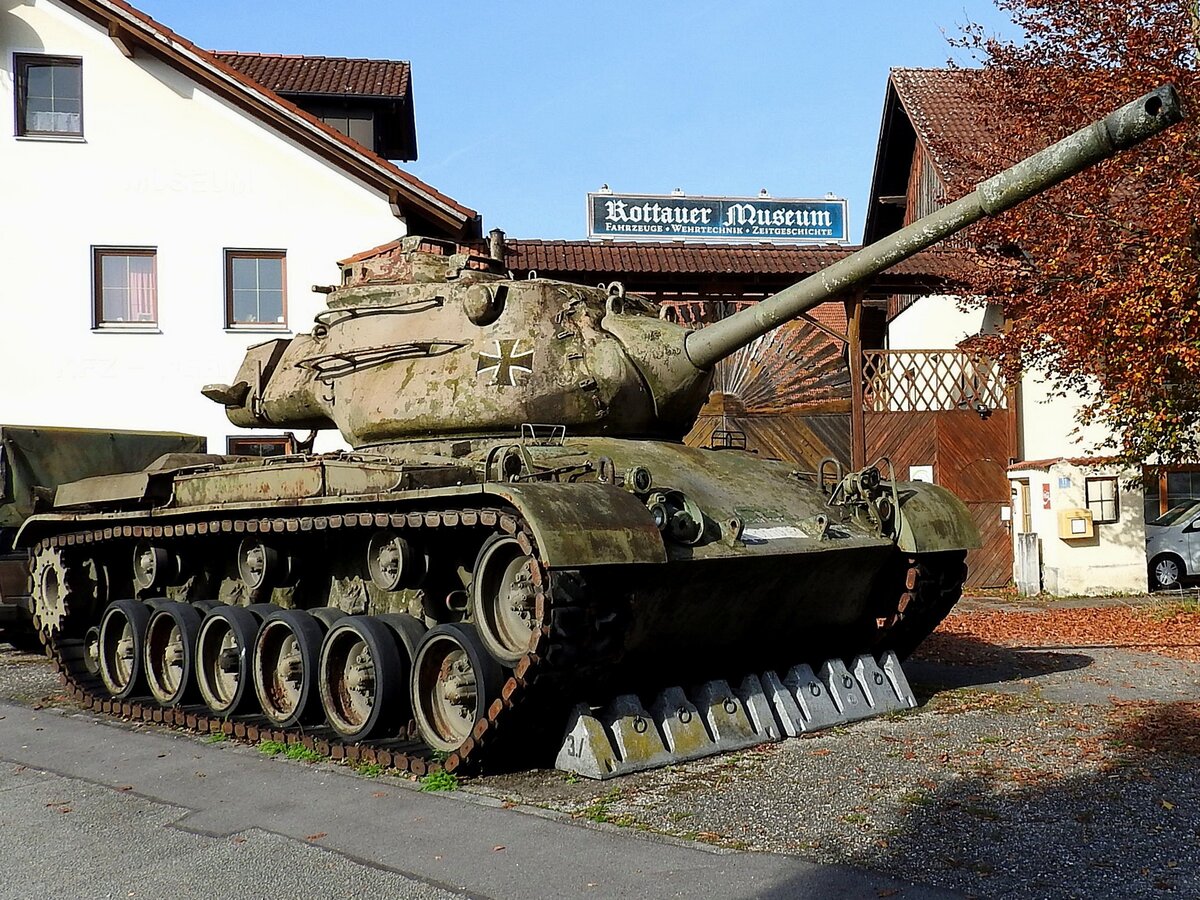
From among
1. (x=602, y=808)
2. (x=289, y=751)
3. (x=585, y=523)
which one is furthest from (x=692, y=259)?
(x=602, y=808)

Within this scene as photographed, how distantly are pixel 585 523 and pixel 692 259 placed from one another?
14.3 metres

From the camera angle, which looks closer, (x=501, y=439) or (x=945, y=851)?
(x=945, y=851)

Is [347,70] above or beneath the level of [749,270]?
above

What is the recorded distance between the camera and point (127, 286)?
65.0 ft

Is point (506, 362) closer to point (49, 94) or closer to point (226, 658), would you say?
point (226, 658)

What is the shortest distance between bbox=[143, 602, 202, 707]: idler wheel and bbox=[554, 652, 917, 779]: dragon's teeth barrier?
3666 millimetres

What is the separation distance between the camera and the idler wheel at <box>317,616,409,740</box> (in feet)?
27.2

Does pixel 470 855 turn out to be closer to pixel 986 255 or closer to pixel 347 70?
pixel 986 255

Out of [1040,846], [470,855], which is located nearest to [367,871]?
[470,855]

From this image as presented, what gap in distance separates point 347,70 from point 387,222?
6.15 meters

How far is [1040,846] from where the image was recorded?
5934mm

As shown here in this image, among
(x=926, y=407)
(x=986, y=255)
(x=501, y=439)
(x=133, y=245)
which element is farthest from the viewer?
(x=926, y=407)

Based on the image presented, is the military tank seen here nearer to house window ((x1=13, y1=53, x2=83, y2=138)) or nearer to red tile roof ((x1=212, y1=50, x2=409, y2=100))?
house window ((x1=13, y1=53, x2=83, y2=138))

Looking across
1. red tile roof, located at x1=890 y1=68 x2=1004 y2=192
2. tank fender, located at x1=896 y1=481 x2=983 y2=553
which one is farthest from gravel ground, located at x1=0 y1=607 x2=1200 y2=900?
red tile roof, located at x1=890 y1=68 x2=1004 y2=192
